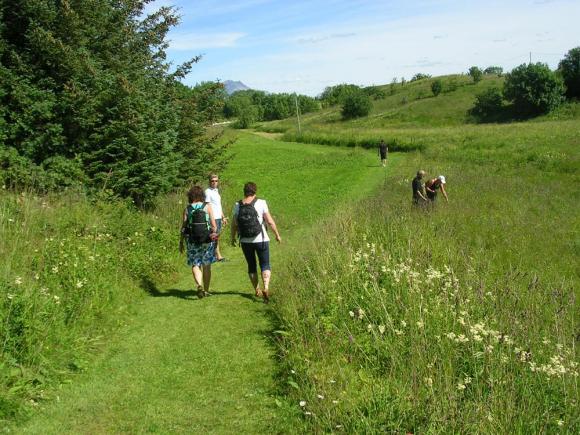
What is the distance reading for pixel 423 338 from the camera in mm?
5152

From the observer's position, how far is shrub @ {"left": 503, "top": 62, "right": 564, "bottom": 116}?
75.7m

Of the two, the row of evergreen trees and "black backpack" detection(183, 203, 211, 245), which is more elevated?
the row of evergreen trees

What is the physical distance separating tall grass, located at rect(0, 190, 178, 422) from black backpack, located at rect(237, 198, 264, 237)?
228 centimetres

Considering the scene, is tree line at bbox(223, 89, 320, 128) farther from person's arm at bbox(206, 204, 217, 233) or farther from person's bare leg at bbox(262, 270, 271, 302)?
person's bare leg at bbox(262, 270, 271, 302)

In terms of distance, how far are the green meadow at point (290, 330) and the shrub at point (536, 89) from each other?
72246 millimetres

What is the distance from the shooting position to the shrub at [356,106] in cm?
9738

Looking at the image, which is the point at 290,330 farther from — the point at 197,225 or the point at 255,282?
the point at 197,225

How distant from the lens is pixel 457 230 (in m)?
12.8

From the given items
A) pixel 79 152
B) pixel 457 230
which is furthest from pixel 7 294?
pixel 457 230

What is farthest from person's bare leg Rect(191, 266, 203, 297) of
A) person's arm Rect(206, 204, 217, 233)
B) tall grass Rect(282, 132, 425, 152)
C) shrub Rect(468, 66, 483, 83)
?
shrub Rect(468, 66, 483, 83)

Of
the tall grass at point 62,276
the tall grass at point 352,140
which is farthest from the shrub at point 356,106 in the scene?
the tall grass at point 62,276

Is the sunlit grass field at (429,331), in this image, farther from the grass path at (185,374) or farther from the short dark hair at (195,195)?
the short dark hair at (195,195)

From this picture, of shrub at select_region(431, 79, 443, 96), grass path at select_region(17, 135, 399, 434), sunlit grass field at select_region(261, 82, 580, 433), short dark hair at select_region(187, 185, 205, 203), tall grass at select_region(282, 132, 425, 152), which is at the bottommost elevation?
grass path at select_region(17, 135, 399, 434)

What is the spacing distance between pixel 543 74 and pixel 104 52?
7847 cm
